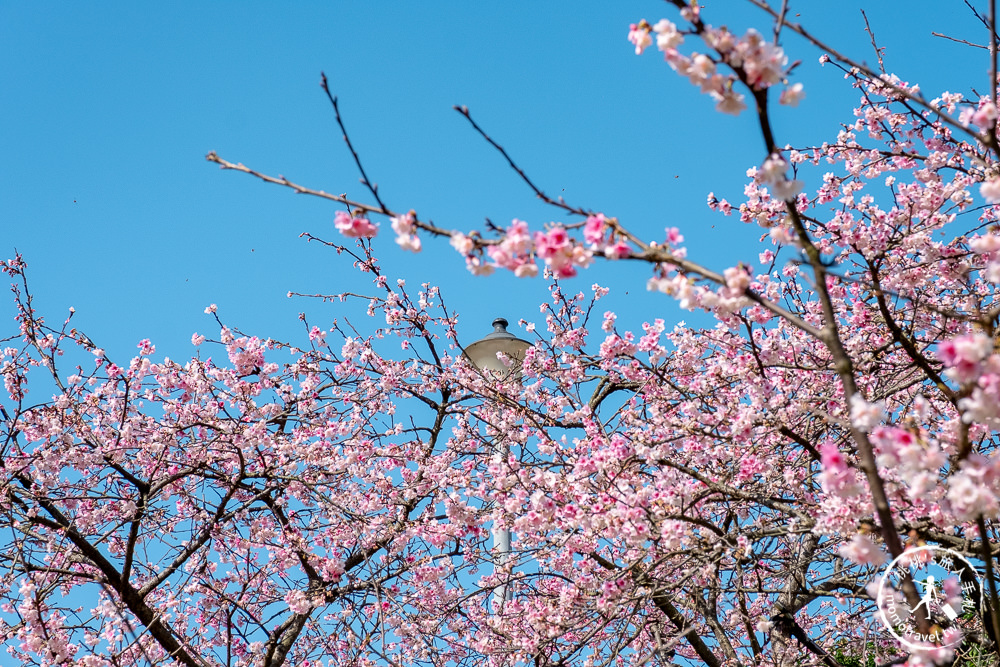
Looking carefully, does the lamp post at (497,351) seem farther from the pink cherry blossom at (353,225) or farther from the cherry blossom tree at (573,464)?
the pink cherry blossom at (353,225)

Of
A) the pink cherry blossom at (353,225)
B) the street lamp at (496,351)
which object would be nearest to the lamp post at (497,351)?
the street lamp at (496,351)

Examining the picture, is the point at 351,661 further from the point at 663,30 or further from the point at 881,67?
the point at 881,67

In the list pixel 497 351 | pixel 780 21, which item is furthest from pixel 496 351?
pixel 780 21

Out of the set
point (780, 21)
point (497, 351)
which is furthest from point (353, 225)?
point (497, 351)

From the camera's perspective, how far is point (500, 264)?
2.62 meters

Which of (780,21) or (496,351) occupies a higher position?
(496,351)

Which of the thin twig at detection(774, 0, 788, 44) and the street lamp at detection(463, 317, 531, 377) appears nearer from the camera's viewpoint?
the thin twig at detection(774, 0, 788, 44)

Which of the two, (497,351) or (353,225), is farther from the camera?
(497,351)

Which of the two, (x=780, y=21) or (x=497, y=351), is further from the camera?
(x=497, y=351)

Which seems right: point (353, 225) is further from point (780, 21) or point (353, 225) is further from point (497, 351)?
point (497, 351)

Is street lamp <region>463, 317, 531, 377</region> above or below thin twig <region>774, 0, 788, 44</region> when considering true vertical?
above

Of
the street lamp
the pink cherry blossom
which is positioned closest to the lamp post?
the street lamp

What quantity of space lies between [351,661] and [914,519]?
3.69 m

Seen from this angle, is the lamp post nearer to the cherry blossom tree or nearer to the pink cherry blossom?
the cherry blossom tree
